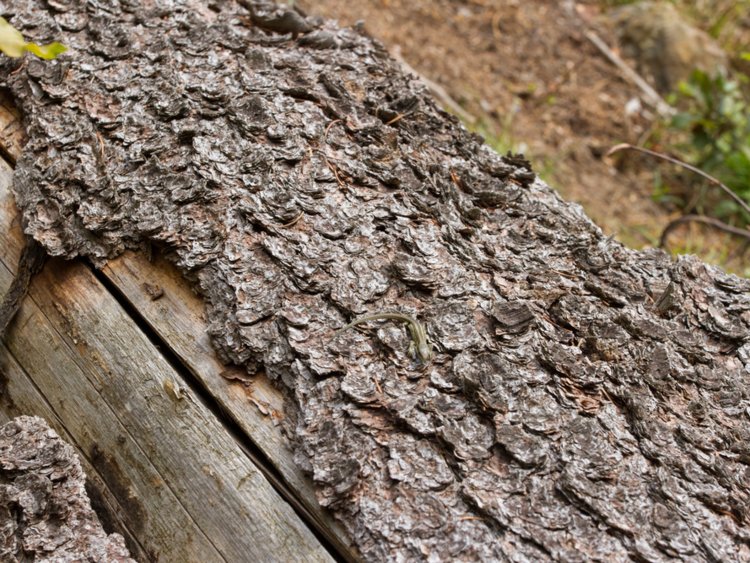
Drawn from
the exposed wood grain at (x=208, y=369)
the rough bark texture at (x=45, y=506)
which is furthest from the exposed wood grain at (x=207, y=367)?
the rough bark texture at (x=45, y=506)

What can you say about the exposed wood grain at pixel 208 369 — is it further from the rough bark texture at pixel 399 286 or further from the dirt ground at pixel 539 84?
the dirt ground at pixel 539 84

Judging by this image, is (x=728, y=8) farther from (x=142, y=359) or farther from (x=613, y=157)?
(x=142, y=359)

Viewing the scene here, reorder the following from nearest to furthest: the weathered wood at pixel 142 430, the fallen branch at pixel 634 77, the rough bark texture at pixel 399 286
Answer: the rough bark texture at pixel 399 286
the weathered wood at pixel 142 430
the fallen branch at pixel 634 77

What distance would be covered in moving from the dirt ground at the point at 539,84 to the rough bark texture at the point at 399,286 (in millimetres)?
2105

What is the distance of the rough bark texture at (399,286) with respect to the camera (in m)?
1.20

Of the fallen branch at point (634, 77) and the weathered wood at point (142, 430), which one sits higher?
the fallen branch at point (634, 77)

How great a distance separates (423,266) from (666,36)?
15.2 ft

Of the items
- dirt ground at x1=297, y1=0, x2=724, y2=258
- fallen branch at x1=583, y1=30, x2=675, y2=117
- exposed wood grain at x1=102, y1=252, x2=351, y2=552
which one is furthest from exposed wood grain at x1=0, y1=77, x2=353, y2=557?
fallen branch at x1=583, y1=30, x2=675, y2=117

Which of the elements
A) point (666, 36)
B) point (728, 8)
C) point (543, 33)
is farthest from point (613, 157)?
point (728, 8)

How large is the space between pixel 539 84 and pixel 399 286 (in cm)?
353

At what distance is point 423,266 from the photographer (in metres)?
1.50

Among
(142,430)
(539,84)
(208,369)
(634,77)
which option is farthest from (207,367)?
(634,77)

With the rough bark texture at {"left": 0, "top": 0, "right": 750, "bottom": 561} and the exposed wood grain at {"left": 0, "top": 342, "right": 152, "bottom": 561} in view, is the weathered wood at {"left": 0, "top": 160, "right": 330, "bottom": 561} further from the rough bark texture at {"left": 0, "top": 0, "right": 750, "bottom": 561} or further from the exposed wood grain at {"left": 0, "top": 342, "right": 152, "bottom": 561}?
the rough bark texture at {"left": 0, "top": 0, "right": 750, "bottom": 561}

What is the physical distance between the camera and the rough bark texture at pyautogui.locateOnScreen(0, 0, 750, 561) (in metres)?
1.20
